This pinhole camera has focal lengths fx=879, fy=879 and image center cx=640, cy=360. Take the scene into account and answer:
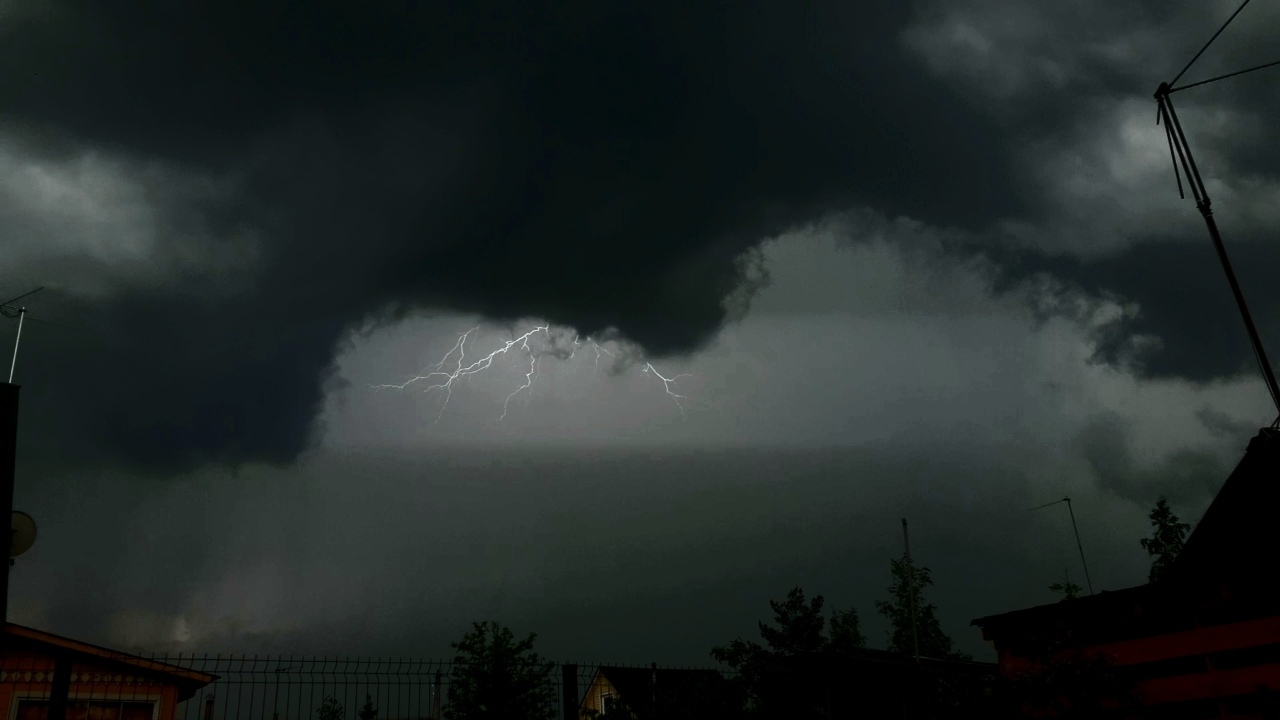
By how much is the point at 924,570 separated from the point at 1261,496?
3380 centimetres

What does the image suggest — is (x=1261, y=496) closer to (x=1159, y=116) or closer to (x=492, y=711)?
(x=1159, y=116)

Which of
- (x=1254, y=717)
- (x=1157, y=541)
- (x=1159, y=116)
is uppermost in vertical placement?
(x=1159, y=116)

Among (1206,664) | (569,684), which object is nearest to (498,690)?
(569,684)

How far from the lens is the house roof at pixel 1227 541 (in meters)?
10.8

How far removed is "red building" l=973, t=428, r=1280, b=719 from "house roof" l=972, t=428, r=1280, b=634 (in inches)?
0.5

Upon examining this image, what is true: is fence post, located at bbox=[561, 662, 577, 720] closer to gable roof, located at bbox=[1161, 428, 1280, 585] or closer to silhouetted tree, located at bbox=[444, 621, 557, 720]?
silhouetted tree, located at bbox=[444, 621, 557, 720]

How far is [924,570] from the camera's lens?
142 feet

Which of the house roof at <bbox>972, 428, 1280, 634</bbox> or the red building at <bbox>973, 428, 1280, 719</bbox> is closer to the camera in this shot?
the red building at <bbox>973, 428, 1280, 719</bbox>

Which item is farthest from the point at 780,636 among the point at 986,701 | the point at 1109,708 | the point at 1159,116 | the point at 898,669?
the point at 1159,116

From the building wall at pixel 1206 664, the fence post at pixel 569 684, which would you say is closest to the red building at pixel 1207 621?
the building wall at pixel 1206 664

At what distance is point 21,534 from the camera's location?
34.3 ft

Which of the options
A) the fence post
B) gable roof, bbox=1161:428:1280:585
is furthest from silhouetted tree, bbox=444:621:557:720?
gable roof, bbox=1161:428:1280:585

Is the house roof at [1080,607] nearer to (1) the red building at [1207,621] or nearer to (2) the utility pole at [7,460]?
(1) the red building at [1207,621]

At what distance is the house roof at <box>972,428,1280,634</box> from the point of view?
35.4 feet
